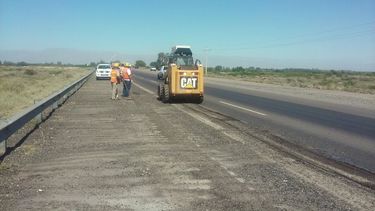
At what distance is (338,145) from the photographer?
11.5 m

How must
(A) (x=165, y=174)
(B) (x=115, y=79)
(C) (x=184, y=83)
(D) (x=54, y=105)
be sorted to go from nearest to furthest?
(A) (x=165, y=174)
(D) (x=54, y=105)
(C) (x=184, y=83)
(B) (x=115, y=79)

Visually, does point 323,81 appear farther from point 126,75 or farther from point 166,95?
point 166,95

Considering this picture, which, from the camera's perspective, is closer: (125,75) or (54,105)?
(54,105)

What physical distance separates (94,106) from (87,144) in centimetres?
1033

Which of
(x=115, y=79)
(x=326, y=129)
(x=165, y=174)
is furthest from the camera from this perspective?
(x=115, y=79)

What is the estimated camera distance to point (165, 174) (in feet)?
25.7

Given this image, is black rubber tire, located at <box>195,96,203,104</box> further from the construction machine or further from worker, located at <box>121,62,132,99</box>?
worker, located at <box>121,62,132,99</box>

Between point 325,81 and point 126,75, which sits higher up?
point 126,75

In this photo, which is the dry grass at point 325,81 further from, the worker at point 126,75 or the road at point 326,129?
the road at point 326,129

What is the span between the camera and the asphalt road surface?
245 inches

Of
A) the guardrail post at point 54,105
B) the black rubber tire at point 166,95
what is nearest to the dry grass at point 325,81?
the black rubber tire at point 166,95

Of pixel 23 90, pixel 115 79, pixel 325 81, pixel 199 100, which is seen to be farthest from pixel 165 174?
pixel 325 81

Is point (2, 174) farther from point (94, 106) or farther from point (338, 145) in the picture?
point (94, 106)

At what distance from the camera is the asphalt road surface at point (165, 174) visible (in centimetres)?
623
